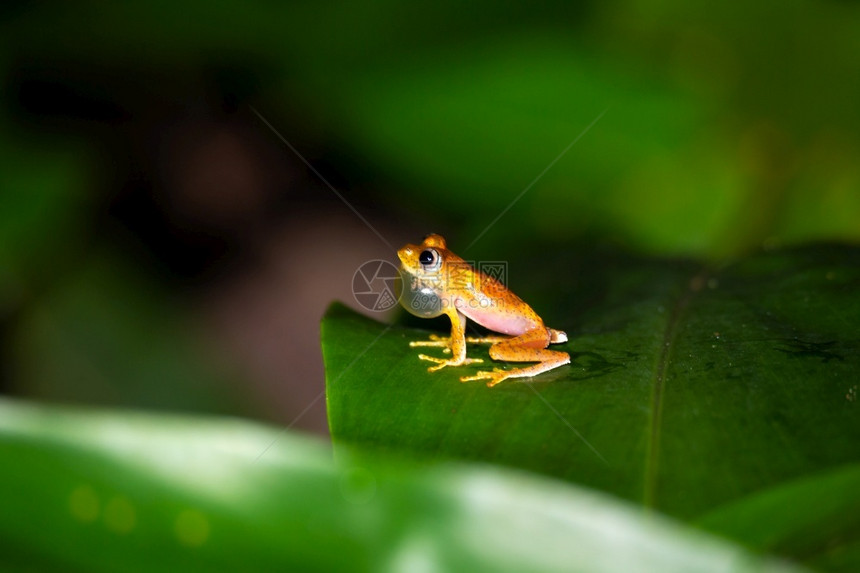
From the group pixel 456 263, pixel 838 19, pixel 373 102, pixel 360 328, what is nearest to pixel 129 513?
pixel 360 328

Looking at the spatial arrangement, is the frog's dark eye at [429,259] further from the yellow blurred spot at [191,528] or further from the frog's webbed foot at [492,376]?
the yellow blurred spot at [191,528]

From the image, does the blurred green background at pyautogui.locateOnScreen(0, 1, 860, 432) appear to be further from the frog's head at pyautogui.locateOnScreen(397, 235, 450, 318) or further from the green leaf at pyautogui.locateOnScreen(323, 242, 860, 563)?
the green leaf at pyautogui.locateOnScreen(323, 242, 860, 563)

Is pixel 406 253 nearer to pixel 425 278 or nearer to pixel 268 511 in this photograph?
pixel 425 278

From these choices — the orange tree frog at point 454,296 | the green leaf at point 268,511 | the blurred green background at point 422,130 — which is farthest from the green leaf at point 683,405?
the blurred green background at point 422,130

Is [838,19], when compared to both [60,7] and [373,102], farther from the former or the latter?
[60,7]

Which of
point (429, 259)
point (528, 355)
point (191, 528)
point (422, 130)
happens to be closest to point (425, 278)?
point (429, 259)
